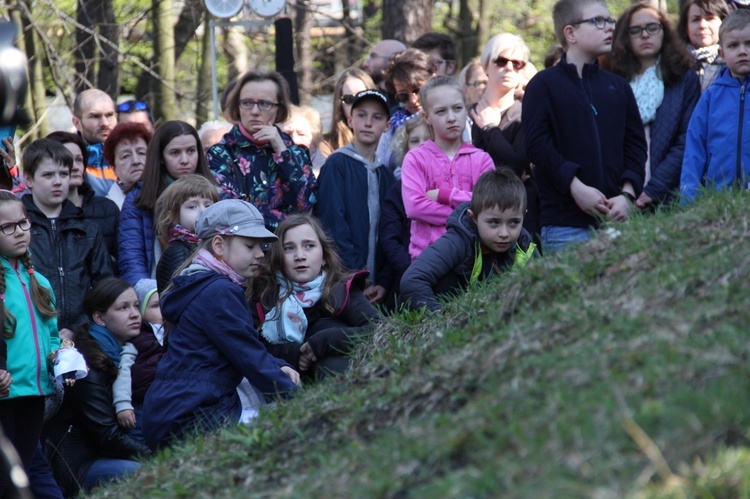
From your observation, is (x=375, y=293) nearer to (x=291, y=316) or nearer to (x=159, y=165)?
(x=291, y=316)

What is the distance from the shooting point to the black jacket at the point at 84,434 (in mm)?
6684

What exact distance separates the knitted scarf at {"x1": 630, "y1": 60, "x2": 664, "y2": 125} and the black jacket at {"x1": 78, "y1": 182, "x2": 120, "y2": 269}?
4.17 metres

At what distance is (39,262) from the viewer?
7172mm

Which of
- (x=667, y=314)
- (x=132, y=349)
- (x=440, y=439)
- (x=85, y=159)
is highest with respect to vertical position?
(x=85, y=159)

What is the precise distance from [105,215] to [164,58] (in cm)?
994

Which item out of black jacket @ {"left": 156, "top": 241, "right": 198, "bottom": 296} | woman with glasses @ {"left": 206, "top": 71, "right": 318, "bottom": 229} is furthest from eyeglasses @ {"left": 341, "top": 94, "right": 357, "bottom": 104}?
black jacket @ {"left": 156, "top": 241, "right": 198, "bottom": 296}

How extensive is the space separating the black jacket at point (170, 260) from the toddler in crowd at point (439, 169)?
64.8 inches

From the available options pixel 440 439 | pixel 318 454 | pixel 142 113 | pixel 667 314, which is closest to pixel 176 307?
pixel 318 454

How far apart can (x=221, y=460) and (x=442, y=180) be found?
353 cm

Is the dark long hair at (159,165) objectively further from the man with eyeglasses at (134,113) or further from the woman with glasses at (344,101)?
the woman with glasses at (344,101)

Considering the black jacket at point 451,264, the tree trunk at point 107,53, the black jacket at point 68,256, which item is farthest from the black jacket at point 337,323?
the tree trunk at point 107,53

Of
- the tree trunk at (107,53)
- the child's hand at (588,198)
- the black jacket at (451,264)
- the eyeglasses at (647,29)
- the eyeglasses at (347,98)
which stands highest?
the tree trunk at (107,53)

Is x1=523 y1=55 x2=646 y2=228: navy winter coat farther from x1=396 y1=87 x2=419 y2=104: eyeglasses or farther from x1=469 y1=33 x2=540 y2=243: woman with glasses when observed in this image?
x1=396 y1=87 x2=419 y2=104: eyeglasses

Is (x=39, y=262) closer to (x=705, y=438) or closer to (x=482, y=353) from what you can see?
(x=482, y=353)
